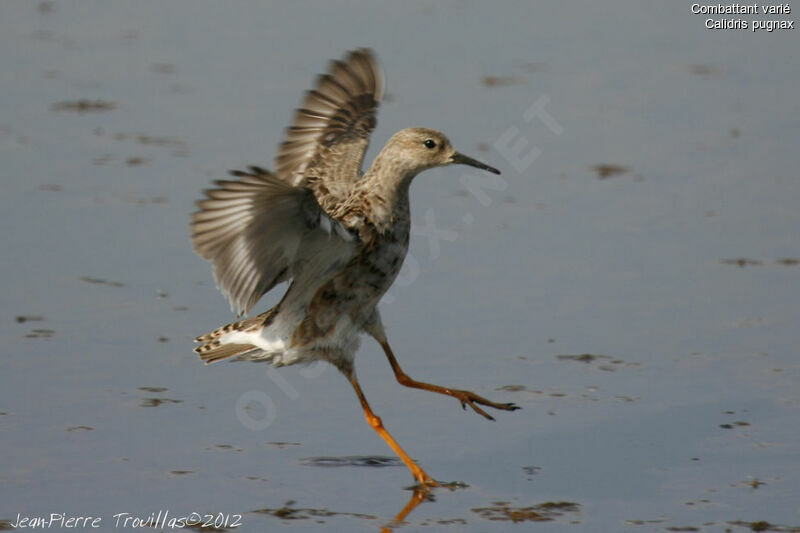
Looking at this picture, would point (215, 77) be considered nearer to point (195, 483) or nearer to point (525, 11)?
point (525, 11)

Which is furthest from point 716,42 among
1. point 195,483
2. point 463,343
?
point 195,483

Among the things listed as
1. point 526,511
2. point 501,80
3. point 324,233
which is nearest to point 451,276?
point 324,233

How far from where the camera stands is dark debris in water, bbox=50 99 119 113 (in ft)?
34.6

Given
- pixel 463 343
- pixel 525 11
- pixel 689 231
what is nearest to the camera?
pixel 463 343

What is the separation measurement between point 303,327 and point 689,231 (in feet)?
11.0

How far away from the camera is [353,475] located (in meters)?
6.16

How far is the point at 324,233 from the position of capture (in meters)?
5.81

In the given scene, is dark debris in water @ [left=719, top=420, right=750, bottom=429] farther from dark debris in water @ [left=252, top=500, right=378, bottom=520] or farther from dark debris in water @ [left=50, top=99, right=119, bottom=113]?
dark debris in water @ [left=50, top=99, right=119, bottom=113]

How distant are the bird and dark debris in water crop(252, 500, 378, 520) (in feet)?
1.53

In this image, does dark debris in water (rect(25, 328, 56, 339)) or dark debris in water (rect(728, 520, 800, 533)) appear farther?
dark debris in water (rect(25, 328, 56, 339))

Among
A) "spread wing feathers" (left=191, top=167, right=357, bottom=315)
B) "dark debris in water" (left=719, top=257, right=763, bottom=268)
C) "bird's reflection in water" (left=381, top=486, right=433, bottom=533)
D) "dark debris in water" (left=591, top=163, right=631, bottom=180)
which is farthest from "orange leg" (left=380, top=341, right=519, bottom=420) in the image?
"dark debris in water" (left=591, top=163, right=631, bottom=180)

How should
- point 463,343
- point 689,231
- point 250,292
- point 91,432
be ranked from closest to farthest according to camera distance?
point 250,292, point 91,432, point 463,343, point 689,231

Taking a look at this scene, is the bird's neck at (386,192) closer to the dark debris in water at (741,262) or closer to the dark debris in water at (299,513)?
the dark debris in water at (299,513)

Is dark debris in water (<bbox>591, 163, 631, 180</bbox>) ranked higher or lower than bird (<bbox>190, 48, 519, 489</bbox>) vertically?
higher
